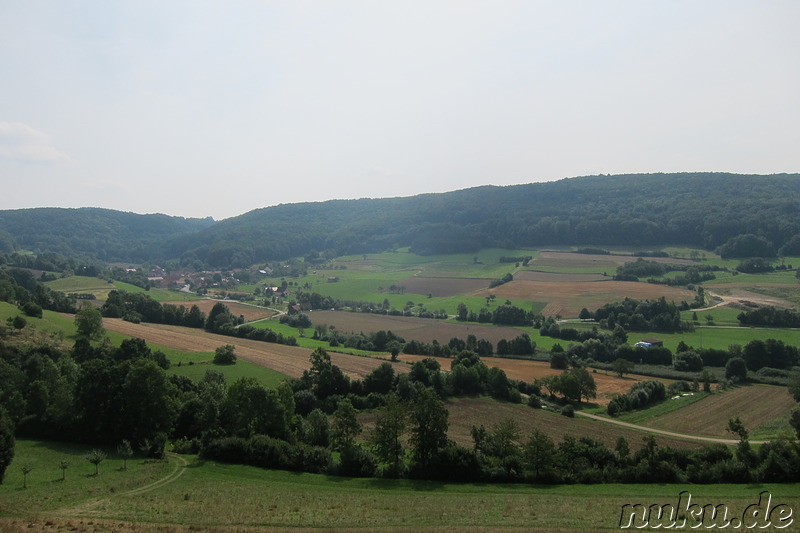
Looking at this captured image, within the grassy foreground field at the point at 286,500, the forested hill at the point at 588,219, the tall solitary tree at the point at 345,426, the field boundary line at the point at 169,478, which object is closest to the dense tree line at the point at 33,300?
the grassy foreground field at the point at 286,500

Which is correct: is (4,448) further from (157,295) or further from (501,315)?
(157,295)

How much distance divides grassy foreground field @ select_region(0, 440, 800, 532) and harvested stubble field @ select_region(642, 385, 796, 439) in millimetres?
17228

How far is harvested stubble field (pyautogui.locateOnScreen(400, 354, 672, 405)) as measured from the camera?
184 feet

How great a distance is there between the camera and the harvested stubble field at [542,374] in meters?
56.0

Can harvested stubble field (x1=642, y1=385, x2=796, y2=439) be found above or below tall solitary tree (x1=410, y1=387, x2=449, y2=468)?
below

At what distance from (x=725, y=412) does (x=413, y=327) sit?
165ft

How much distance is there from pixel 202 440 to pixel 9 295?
51.0m

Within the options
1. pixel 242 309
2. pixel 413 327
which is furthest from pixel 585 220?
pixel 242 309

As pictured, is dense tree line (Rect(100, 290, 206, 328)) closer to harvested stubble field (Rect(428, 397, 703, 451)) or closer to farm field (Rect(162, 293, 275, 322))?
farm field (Rect(162, 293, 275, 322))

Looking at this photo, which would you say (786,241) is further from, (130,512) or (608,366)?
(130,512)

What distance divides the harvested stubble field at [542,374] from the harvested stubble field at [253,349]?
866cm

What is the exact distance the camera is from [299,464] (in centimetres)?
3152

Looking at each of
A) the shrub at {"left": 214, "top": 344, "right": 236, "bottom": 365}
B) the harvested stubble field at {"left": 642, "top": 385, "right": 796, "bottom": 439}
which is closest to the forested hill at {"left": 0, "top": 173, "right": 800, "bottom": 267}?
the harvested stubble field at {"left": 642, "top": 385, "right": 796, "bottom": 439}

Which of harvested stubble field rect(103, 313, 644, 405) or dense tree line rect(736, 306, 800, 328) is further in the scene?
dense tree line rect(736, 306, 800, 328)
